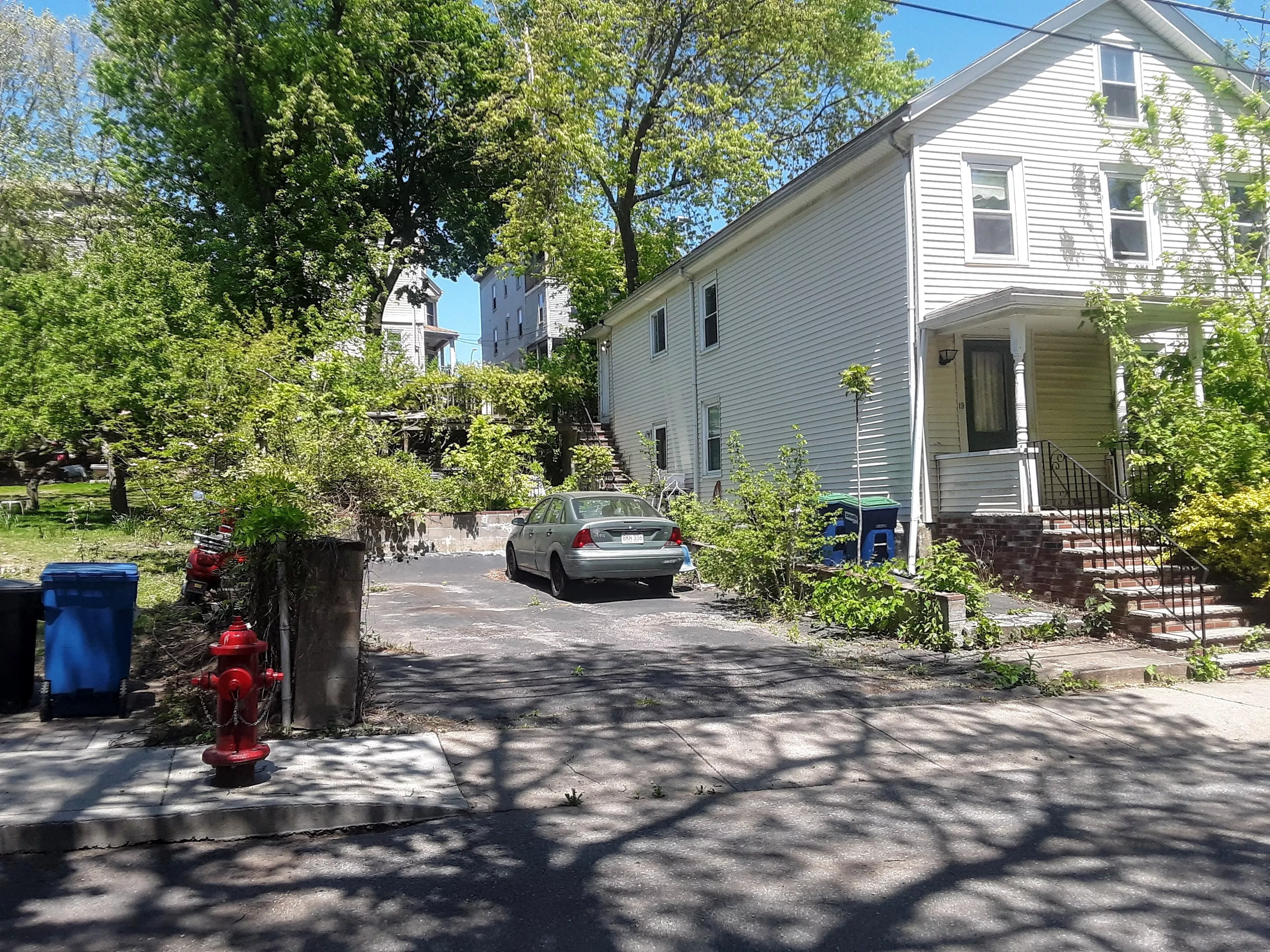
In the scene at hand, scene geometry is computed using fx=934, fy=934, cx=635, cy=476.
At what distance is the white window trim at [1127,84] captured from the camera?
48.2 ft

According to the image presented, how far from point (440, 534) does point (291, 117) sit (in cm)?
1384

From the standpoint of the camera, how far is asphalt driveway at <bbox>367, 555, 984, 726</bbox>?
24.2 ft

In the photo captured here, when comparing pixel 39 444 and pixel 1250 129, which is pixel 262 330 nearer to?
pixel 39 444

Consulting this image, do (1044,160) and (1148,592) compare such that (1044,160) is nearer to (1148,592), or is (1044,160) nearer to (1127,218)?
(1127,218)

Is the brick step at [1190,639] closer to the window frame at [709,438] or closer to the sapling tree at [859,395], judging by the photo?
the sapling tree at [859,395]

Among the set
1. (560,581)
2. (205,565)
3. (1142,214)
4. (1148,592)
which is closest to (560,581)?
(560,581)

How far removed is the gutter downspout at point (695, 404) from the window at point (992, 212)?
26.0ft

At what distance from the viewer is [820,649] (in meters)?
9.50

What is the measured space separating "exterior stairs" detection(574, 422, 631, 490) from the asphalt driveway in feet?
36.5

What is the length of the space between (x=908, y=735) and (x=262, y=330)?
13.7 meters

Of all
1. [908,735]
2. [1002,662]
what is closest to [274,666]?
[908,735]

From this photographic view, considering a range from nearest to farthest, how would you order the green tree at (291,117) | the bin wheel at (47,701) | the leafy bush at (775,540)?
the bin wheel at (47,701)
the leafy bush at (775,540)
the green tree at (291,117)

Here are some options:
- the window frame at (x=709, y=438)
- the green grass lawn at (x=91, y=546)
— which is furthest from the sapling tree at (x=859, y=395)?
the green grass lawn at (x=91, y=546)

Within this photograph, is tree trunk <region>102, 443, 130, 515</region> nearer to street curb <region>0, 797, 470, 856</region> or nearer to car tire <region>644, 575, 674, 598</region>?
car tire <region>644, 575, 674, 598</region>
